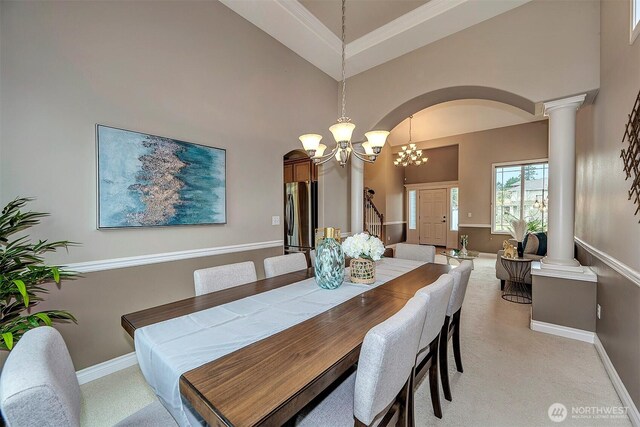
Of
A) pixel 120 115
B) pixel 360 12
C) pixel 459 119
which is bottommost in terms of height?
pixel 120 115

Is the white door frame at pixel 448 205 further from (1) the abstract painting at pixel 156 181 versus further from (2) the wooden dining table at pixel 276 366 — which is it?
(2) the wooden dining table at pixel 276 366

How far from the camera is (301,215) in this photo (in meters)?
4.55

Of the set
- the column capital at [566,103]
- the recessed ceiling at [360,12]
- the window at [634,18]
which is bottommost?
the column capital at [566,103]

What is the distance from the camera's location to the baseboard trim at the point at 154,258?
214cm

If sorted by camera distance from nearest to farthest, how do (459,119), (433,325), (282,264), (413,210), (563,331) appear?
(433,325) → (282,264) → (563,331) → (459,119) → (413,210)

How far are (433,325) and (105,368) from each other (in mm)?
2610

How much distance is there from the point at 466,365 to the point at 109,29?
418 cm

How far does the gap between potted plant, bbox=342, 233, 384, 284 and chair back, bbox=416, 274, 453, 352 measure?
1.70 feet

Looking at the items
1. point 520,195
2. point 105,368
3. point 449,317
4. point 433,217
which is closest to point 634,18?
point 449,317

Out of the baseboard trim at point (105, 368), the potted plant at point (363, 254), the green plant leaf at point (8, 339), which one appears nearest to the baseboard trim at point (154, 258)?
the baseboard trim at point (105, 368)

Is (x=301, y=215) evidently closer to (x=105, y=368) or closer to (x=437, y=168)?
(x=105, y=368)

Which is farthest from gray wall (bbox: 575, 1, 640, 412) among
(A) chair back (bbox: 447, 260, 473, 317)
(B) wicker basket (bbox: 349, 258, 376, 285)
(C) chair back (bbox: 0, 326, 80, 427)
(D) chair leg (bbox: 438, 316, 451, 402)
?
(C) chair back (bbox: 0, 326, 80, 427)

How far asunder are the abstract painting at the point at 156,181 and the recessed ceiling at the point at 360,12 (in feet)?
7.10

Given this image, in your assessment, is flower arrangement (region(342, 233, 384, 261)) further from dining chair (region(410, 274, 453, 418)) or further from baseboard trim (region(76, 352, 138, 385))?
baseboard trim (region(76, 352, 138, 385))
